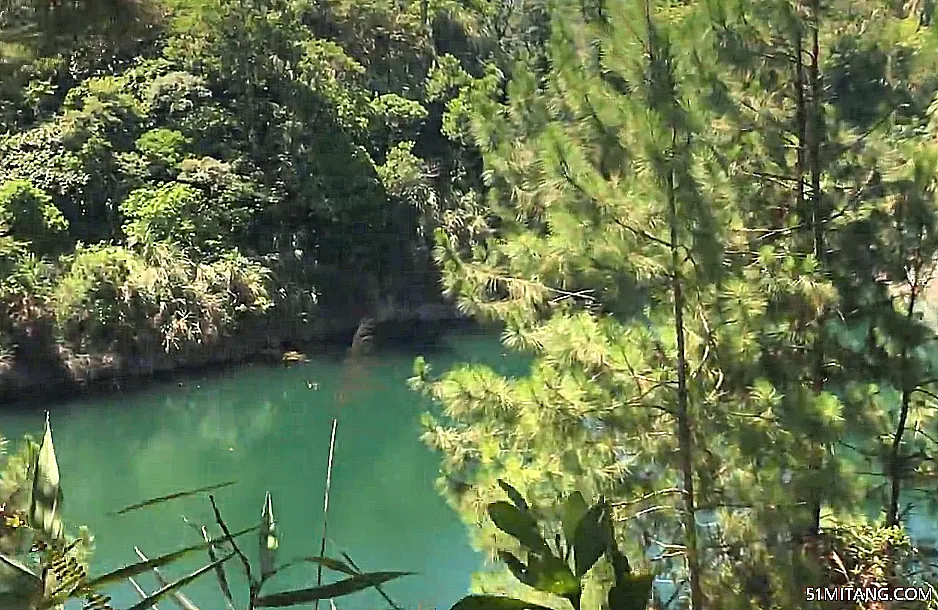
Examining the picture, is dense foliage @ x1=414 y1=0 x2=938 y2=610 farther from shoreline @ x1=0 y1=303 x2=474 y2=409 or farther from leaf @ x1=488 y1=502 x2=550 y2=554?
shoreline @ x1=0 y1=303 x2=474 y2=409

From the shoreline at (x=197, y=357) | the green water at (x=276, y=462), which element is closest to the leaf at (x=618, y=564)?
the green water at (x=276, y=462)

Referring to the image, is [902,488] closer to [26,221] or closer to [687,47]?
[687,47]

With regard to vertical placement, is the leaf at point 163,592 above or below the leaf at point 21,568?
below

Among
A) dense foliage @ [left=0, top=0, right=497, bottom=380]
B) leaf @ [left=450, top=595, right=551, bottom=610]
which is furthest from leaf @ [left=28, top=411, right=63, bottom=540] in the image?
dense foliage @ [left=0, top=0, right=497, bottom=380]

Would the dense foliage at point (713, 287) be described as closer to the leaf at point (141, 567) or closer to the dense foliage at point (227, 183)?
the leaf at point (141, 567)
